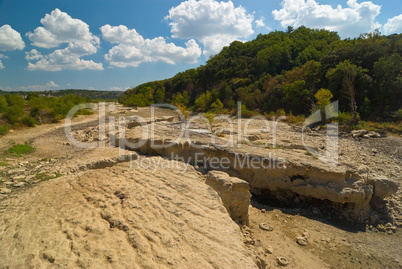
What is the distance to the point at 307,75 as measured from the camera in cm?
2100

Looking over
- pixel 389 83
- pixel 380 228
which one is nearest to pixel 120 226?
pixel 380 228

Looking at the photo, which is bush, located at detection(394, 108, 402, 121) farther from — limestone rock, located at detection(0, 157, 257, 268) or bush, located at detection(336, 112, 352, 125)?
limestone rock, located at detection(0, 157, 257, 268)

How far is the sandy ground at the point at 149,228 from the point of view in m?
2.66

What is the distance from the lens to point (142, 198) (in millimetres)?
3838

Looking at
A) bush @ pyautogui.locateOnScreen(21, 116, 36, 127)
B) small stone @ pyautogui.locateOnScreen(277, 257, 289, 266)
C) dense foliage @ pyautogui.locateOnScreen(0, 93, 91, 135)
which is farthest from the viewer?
bush @ pyautogui.locateOnScreen(21, 116, 36, 127)

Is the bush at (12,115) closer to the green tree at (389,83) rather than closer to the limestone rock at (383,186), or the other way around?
the limestone rock at (383,186)

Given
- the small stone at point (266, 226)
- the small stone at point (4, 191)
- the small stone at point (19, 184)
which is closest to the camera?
the small stone at point (4, 191)

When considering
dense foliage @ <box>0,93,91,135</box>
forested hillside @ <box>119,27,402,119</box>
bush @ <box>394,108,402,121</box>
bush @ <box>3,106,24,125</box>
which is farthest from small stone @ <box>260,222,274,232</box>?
bush @ <box>3,106,24,125</box>

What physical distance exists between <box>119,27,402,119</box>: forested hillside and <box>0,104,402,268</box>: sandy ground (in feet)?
42.2

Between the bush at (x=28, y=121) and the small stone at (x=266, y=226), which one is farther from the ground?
the bush at (x=28, y=121)

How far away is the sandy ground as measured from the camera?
105 inches

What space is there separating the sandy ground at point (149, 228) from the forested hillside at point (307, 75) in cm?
1287

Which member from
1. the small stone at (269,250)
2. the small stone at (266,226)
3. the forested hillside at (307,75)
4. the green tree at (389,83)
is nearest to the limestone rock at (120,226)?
the small stone at (269,250)

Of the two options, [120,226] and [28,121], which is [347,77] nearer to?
[120,226]
